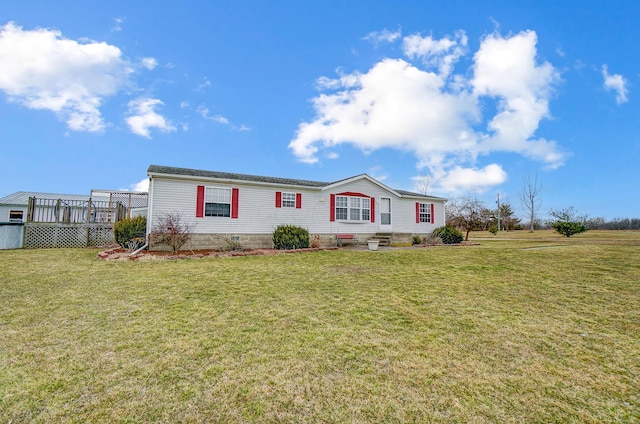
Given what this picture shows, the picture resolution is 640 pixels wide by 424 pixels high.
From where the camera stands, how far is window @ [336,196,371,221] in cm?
1642

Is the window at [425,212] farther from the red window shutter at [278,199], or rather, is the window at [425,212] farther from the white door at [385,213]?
the red window shutter at [278,199]

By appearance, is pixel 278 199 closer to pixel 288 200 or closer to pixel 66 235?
pixel 288 200

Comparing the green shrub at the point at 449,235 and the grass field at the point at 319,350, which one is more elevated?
the green shrub at the point at 449,235

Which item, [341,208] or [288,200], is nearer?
[288,200]

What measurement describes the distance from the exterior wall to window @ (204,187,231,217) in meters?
0.24

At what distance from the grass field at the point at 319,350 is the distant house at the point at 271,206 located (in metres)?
6.48

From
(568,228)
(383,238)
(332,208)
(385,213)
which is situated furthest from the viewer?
(568,228)

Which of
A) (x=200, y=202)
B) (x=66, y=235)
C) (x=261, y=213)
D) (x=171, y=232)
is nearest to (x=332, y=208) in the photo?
(x=261, y=213)

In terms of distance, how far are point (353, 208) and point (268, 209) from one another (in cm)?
516

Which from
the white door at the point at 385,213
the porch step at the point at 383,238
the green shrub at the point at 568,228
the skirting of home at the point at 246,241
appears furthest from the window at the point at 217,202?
the green shrub at the point at 568,228

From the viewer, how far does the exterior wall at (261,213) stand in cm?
1258

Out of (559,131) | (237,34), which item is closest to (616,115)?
(559,131)

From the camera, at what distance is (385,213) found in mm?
17953

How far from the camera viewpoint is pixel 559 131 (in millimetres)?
19047
